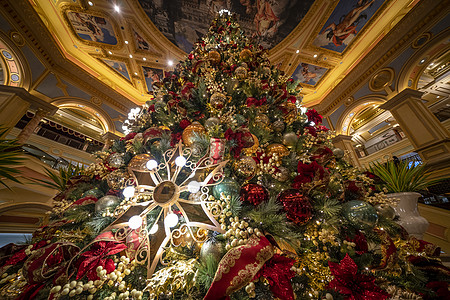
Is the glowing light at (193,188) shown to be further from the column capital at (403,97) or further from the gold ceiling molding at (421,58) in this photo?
the gold ceiling molding at (421,58)

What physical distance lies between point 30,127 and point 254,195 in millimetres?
7620

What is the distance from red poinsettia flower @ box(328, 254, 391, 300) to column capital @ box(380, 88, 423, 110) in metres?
6.59

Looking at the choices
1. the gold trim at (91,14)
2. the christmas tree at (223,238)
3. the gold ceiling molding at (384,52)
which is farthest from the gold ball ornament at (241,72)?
the gold ceiling molding at (384,52)

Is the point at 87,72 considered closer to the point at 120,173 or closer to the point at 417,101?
the point at 120,173

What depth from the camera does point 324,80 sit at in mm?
6496

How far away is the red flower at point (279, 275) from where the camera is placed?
49 cm

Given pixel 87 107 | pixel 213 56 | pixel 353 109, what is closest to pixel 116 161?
pixel 213 56

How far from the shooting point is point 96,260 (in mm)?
594

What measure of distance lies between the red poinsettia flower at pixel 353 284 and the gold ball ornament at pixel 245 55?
2236 mm

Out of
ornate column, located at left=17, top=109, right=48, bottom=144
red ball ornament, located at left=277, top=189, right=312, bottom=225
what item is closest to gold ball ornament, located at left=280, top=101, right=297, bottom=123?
red ball ornament, located at left=277, top=189, right=312, bottom=225

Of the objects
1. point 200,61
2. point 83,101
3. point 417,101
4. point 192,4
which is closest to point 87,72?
point 83,101

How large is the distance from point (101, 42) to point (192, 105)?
270 inches

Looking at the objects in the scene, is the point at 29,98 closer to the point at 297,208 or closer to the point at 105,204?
the point at 105,204

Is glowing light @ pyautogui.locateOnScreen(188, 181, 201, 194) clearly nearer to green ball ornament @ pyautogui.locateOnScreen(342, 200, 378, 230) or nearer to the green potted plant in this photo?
green ball ornament @ pyautogui.locateOnScreen(342, 200, 378, 230)
